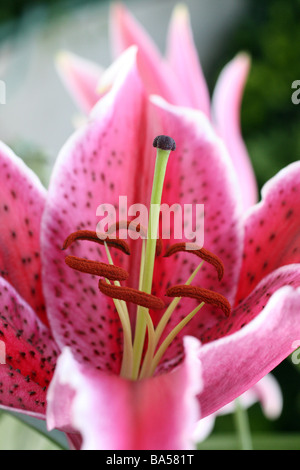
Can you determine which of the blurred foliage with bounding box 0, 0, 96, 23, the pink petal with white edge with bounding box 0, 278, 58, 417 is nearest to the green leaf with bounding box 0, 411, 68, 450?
the pink petal with white edge with bounding box 0, 278, 58, 417

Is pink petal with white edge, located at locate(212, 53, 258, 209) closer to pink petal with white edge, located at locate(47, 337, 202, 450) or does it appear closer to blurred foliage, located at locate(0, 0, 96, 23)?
pink petal with white edge, located at locate(47, 337, 202, 450)

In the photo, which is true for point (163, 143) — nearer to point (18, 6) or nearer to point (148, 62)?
point (148, 62)

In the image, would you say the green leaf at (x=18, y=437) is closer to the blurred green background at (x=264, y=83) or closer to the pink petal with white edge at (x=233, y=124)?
A: the pink petal with white edge at (x=233, y=124)

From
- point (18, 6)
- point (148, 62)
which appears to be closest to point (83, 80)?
point (148, 62)

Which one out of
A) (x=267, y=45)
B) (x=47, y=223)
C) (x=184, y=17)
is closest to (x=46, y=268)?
(x=47, y=223)

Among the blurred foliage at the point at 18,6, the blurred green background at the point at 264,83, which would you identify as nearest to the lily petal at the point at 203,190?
the blurred green background at the point at 264,83
